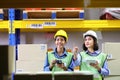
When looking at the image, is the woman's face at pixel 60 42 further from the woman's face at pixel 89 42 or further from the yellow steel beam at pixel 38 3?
the yellow steel beam at pixel 38 3

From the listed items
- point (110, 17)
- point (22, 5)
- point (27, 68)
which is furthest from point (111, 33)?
point (22, 5)

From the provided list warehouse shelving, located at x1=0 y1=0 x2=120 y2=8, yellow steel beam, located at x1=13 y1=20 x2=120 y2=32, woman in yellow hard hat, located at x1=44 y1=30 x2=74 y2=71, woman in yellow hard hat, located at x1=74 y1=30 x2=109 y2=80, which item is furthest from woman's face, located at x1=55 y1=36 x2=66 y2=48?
warehouse shelving, located at x1=0 y1=0 x2=120 y2=8

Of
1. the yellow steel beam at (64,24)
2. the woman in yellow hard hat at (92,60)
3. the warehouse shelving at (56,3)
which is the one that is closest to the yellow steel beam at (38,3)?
the warehouse shelving at (56,3)

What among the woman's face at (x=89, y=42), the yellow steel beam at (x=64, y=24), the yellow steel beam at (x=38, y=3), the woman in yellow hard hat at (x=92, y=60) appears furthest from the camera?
the yellow steel beam at (x=64, y=24)

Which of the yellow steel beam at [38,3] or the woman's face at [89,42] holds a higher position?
the yellow steel beam at [38,3]

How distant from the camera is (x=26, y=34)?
3.80 metres

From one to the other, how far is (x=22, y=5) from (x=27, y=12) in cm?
238

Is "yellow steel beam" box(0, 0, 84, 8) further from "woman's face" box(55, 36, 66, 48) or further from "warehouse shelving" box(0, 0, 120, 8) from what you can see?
"woman's face" box(55, 36, 66, 48)

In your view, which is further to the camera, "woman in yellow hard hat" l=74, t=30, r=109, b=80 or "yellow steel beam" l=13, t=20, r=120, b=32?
"yellow steel beam" l=13, t=20, r=120, b=32

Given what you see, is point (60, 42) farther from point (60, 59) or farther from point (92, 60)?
point (92, 60)

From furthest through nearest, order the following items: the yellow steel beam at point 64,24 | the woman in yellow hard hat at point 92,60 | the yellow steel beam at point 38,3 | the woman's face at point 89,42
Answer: the yellow steel beam at point 64,24
the woman's face at point 89,42
the woman in yellow hard hat at point 92,60
the yellow steel beam at point 38,3

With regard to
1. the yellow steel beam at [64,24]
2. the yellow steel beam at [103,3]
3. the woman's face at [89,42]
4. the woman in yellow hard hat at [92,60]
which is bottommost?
the woman in yellow hard hat at [92,60]

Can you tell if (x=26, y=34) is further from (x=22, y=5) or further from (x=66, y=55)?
(x=22, y=5)

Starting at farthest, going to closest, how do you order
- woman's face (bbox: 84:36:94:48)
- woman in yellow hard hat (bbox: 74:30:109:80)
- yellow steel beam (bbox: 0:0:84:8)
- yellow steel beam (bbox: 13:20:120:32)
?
1. yellow steel beam (bbox: 13:20:120:32)
2. woman's face (bbox: 84:36:94:48)
3. woman in yellow hard hat (bbox: 74:30:109:80)
4. yellow steel beam (bbox: 0:0:84:8)
